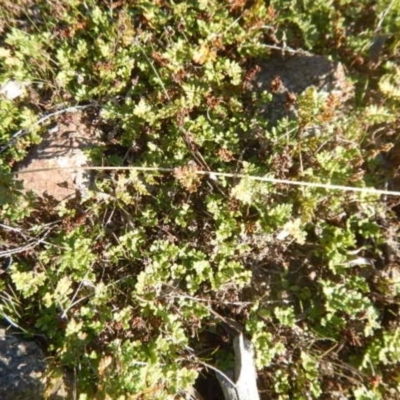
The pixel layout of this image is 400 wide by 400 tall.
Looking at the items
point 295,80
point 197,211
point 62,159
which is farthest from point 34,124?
point 295,80

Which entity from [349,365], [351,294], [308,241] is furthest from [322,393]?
[308,241]

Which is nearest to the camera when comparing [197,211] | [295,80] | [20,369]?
[20,369]

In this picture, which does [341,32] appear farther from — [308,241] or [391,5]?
[308,241]

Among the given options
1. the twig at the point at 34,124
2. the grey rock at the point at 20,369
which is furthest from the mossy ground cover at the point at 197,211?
the grey rock at the point at 20,369

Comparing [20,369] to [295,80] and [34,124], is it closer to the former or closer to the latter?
[34,124]

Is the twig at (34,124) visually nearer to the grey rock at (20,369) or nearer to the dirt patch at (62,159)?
the dirt patch at (62,159)

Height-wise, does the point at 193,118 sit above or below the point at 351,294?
above

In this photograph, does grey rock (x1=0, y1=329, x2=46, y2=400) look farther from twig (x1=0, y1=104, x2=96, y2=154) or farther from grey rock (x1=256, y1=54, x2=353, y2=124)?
grey rock (x1=256, y1=54, x2=353, y2=124)
